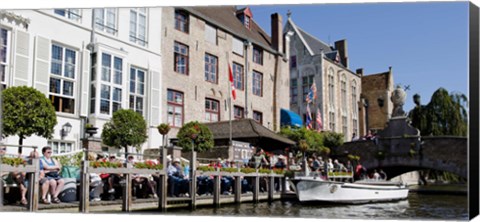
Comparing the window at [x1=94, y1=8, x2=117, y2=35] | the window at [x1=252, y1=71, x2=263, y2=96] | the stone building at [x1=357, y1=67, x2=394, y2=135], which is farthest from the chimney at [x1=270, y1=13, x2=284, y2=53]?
the window at [x1=94, y1=8, x2=117, y2=35]

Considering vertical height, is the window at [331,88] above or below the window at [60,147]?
above

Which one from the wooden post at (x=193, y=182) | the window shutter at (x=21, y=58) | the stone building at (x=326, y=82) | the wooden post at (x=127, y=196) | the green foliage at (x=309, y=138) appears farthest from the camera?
the green foliage at (x=309, y=138)

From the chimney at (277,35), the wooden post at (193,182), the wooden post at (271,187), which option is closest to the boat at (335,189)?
the wooden post at (271,187)

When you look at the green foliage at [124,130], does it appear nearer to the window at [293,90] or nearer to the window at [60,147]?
the window at [60,147]

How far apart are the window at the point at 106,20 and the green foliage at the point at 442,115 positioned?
614cm

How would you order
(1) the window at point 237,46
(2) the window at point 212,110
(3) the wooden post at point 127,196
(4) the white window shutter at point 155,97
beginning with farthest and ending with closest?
1. (1) the window at point 237,46
2. (2) the window at point 212,110
3. (4) the white window shutter at point 155,97
4. (3) the wooden post at point 127,196

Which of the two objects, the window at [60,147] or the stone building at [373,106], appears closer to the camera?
the window at [60,147]

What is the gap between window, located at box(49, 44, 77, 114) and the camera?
9.86 meters

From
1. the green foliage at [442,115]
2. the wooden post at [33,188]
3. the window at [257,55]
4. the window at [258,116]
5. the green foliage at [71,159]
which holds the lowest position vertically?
the wooden post at [33,188]

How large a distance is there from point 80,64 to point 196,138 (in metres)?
2.79

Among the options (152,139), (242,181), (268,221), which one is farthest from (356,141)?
(268,221)

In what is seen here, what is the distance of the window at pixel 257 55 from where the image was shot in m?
17.3

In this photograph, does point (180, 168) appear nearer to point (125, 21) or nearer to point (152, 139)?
point (152, 139)

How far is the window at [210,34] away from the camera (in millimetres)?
15250
